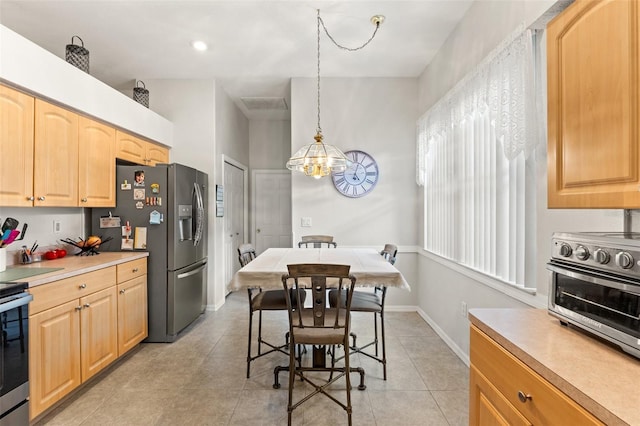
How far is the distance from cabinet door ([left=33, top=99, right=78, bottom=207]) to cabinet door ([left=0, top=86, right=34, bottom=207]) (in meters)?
0.05

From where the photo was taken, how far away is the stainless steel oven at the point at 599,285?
0.90 metres

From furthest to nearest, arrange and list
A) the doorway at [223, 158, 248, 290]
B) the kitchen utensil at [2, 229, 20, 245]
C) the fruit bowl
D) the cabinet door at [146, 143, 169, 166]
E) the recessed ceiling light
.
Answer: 1. the doorway at [223, 158, 248, 290]
2. the cabinet door at [146, 143, 169, 166]
3. the recessed ceiling light
4. the fruit bowl
5. the kitchen utensil at [2, 229, 20, 245]

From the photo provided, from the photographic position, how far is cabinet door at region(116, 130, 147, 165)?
3.28 m

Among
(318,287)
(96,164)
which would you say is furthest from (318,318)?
(96,164)

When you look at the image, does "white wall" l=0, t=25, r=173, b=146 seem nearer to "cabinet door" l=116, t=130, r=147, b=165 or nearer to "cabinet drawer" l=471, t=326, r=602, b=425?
"cabinet door" l=116, t=130, r=147, b=165

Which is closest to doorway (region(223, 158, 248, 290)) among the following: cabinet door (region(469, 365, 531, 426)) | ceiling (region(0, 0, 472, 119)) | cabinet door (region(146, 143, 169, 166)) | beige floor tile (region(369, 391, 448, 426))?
cabinet door (region(146, 143, 169, 166))

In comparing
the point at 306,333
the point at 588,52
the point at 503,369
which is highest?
the point at 588,52

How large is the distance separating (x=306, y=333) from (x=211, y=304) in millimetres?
2692

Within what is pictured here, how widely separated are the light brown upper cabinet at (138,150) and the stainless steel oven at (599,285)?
356 cm

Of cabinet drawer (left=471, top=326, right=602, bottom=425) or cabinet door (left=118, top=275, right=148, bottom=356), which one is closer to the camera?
cabinet drawer (left=471, top=326, right=602, bottom=425)

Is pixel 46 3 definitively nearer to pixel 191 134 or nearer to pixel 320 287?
pixel 191 134

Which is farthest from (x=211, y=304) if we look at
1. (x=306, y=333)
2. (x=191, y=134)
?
(x=306, y=333)

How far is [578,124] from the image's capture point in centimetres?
116

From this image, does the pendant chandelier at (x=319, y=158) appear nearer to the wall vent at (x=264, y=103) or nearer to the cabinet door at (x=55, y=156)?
the cabinet door at (x=55, y=156)
